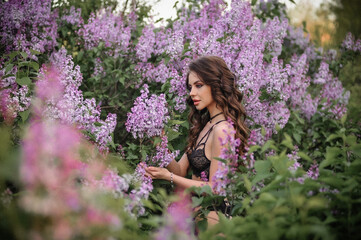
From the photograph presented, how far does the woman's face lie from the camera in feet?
9.91

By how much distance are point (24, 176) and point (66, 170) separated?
0.11m

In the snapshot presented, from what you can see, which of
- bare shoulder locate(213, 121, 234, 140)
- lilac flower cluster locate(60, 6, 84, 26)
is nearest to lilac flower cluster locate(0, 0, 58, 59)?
lilac flower cluster locate(60, 6, 84, 26)

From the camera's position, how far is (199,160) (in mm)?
2939

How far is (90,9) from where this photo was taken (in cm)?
525

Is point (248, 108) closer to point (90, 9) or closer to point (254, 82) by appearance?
point (254, 82)

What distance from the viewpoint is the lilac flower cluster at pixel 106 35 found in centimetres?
404

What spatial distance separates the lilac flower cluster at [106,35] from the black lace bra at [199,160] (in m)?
1.85

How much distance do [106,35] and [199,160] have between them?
221 centimetres

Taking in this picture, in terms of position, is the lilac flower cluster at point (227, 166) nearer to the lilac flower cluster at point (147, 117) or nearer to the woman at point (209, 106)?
the lilac flower cluster at point (147, 117)

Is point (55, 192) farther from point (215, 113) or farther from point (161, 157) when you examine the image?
point (215, 113)

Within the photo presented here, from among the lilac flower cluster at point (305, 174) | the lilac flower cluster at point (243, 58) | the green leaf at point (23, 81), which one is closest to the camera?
the lilac flower cluster at point (305, 174)

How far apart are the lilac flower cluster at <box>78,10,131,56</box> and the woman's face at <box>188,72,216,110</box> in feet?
4.86

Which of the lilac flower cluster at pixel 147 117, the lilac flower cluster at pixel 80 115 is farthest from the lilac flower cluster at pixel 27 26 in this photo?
the lilac flower cluster at pixel 147 117

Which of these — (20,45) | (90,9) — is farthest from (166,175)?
(90,9)
